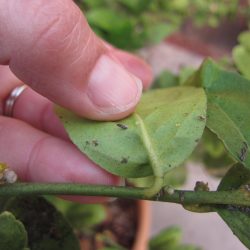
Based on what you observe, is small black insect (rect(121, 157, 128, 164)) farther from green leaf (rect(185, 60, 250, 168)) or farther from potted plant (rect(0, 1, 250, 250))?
green leaf (rect(185, 60, 250, 168))

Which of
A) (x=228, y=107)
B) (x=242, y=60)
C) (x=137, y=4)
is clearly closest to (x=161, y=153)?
(x=228, y=107)

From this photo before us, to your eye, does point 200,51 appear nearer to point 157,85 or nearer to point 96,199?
point 157,85

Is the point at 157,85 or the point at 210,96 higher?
the point at 210,96

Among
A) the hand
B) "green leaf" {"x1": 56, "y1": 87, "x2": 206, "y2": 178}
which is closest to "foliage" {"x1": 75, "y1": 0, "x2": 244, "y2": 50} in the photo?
the hand

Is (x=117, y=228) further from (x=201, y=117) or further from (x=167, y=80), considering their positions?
(x=201, y=117)

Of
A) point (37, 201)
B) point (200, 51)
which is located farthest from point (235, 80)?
point (200, 51)

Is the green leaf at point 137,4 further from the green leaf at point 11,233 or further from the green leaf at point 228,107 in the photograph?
the green leaf at point 11,233
